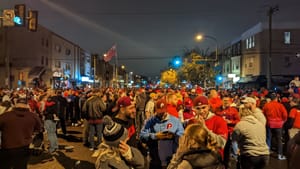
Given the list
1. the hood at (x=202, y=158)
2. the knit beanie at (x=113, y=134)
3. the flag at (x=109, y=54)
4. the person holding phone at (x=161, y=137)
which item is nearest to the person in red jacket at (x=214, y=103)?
the person holding phone at (x=161, y=137)

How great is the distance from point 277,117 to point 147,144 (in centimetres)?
610

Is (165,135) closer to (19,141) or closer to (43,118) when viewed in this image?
(19,141)

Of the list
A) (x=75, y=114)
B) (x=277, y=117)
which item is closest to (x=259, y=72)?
(x=75, y=114)

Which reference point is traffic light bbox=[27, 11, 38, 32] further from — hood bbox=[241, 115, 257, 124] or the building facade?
the building facade

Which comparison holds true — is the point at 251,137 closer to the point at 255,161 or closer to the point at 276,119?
the point at 255,161

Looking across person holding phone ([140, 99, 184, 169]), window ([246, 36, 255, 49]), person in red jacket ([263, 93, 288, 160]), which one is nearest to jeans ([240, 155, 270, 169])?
person holding phone ([140, 99, 184, 169])

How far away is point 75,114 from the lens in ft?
68.2

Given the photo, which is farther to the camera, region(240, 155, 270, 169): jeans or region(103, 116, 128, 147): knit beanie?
region(240, 155, 270, 169): jeans

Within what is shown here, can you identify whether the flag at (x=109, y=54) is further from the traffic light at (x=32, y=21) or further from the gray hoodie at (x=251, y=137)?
the gray hoodie at (x=251, y=137)

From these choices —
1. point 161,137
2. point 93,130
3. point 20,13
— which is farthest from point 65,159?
point 20,13

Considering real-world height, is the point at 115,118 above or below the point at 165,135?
above

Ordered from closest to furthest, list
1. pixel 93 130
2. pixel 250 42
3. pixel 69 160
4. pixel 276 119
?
pixel 69 160 < pixel 276 119 < pixel 93 130 < pixel 250 42

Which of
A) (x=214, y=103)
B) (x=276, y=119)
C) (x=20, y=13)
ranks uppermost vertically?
(x=20, y=13)

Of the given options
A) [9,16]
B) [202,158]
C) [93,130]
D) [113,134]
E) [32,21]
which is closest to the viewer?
[202,158]
